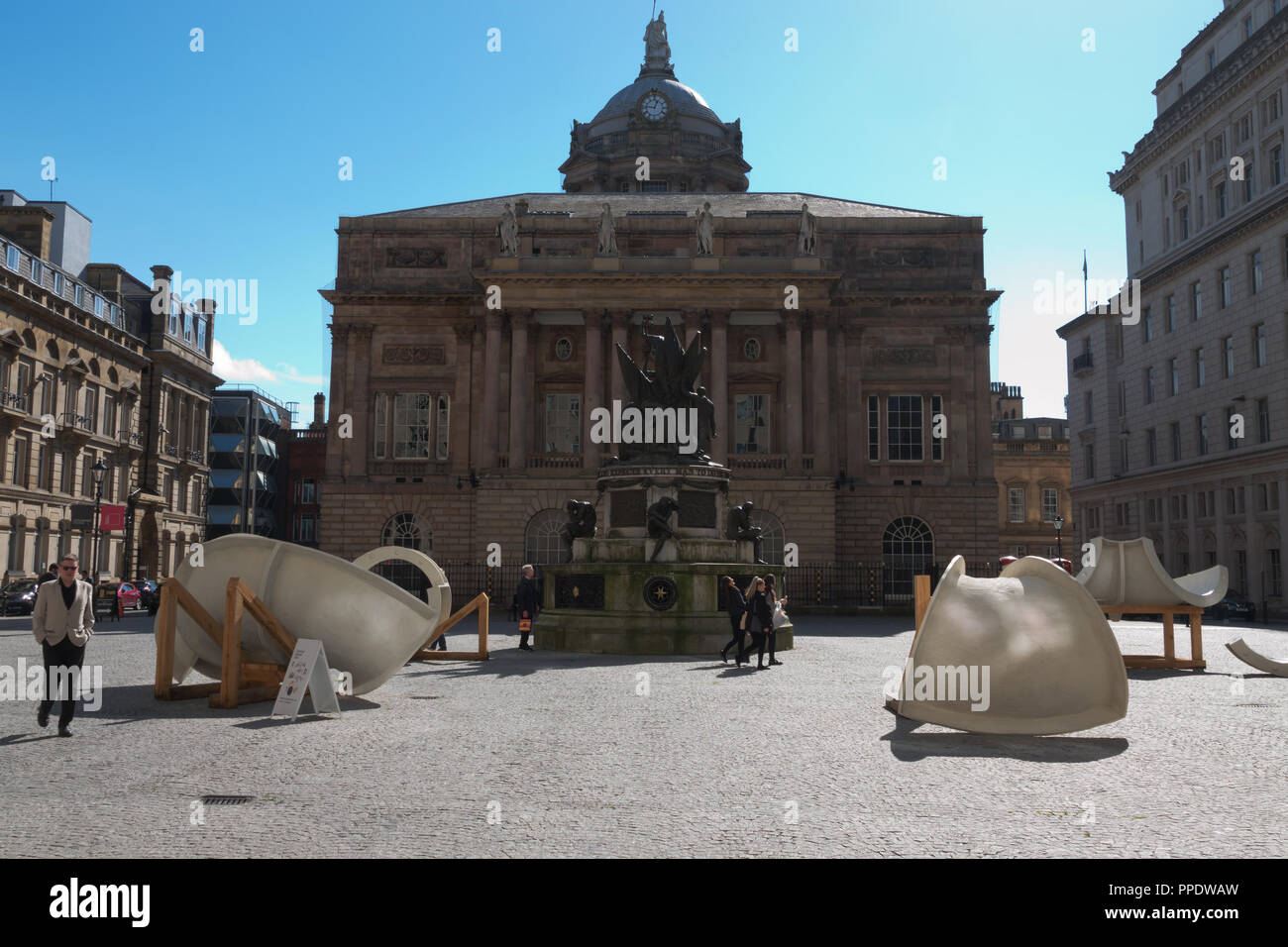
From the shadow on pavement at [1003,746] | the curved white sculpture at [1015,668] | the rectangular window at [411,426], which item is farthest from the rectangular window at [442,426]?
the curved white sculpture at [1015,668]

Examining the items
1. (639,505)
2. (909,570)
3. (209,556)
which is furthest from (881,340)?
(209,556)

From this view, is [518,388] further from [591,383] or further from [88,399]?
[88,399]

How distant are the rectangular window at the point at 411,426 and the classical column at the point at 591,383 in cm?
781

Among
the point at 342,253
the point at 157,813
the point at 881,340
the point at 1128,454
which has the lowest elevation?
the point at 157,813

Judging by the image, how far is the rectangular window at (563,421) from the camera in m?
48.0

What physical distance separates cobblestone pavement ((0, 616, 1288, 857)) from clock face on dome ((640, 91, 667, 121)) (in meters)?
63.6

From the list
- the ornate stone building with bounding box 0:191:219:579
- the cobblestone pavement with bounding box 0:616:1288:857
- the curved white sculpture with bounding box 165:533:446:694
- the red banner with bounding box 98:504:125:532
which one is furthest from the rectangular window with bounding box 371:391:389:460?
the curved white sculpture with bounding box 165:533:446:694

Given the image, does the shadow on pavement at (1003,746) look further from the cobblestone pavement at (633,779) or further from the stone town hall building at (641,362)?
the stone town hall building at (641,362)

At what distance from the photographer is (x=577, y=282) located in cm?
4600

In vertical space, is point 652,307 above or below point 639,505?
above

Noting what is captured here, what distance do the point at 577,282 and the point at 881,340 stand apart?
1422cm

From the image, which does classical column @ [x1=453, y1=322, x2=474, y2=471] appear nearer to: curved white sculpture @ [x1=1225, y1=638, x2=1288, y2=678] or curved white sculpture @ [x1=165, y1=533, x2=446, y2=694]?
curved white sculpture @ [x1=165, y1=533, x2=446, y2=694]

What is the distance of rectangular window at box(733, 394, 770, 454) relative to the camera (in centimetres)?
4747

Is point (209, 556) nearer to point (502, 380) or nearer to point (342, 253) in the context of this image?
point (502, 380)
